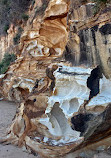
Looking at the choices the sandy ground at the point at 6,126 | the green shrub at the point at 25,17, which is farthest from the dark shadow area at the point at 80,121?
the green shrub at the point at 25,17

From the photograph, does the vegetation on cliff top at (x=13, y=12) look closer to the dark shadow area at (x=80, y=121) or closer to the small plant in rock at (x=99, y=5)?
the small plant in rock at (x=99, y=5)

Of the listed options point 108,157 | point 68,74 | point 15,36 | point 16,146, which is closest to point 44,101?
point 68,74

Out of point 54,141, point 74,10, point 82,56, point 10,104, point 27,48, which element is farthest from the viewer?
point 10,104

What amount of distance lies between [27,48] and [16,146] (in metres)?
4.85

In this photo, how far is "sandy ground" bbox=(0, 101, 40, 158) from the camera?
12.5ft

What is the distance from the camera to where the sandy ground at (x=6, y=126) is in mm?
3811

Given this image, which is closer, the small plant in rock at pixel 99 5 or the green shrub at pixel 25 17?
the small plant in rock at pixel 99 5

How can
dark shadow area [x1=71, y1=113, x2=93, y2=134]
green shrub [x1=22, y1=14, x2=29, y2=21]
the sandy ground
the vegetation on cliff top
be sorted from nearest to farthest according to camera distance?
dark shadow area [x1=71, y1=113, x2=93, y2=134]
the sandy ground
green shrub [x1=22, y1=14, x2=29, y2=21]
the vegetation on cliff top

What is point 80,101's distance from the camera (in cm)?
332

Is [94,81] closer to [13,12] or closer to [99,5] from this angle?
[99,5]

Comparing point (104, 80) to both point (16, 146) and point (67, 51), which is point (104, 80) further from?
point (16, 146)

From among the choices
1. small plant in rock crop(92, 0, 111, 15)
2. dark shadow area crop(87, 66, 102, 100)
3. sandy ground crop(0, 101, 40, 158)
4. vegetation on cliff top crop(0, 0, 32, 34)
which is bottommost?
sandy ground crop(0, 101, 40, 158)

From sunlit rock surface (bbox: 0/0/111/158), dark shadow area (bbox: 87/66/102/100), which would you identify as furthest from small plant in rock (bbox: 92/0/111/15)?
dark shadow area (bbox: 87/66/102/100)

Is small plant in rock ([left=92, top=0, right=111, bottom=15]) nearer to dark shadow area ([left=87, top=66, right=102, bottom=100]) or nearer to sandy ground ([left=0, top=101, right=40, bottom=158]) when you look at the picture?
dark shadow area ([left=87, top=66, right=102, bottom=100])
